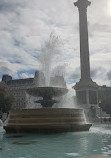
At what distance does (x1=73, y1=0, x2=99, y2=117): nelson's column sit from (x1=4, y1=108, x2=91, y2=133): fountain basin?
41.6 m

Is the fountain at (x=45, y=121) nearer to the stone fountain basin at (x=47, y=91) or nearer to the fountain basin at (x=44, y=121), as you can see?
the fountain basin at (x=44, y=121)

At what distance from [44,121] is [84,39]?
52350 mm

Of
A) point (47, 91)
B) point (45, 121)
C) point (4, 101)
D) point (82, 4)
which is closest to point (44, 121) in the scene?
point (45, 121)

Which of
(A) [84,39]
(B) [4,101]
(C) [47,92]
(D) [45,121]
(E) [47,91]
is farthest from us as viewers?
(A) [84,39]

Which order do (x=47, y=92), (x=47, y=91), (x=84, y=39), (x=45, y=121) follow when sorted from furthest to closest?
(x=84, y=39), (x=47, y=92), (x=47, y=91), (x=45, y=121)

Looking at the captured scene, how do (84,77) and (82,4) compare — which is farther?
(82,4)

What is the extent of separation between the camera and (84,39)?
67.6 metres

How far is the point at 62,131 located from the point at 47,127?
3.75ft

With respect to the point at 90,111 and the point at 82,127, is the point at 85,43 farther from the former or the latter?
the point at 82,127

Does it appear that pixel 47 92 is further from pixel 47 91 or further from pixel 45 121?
pixel 45 121

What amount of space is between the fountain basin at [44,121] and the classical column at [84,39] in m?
47.3

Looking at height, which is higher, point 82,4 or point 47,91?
point 82,4

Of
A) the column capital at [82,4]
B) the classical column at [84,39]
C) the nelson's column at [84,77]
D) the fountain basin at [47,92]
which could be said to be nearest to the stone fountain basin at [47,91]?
the fountain basin at [47,92]

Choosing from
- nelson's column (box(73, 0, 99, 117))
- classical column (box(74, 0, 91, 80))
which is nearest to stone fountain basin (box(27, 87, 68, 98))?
nelson's column (box(73, 0, 99, 117))
